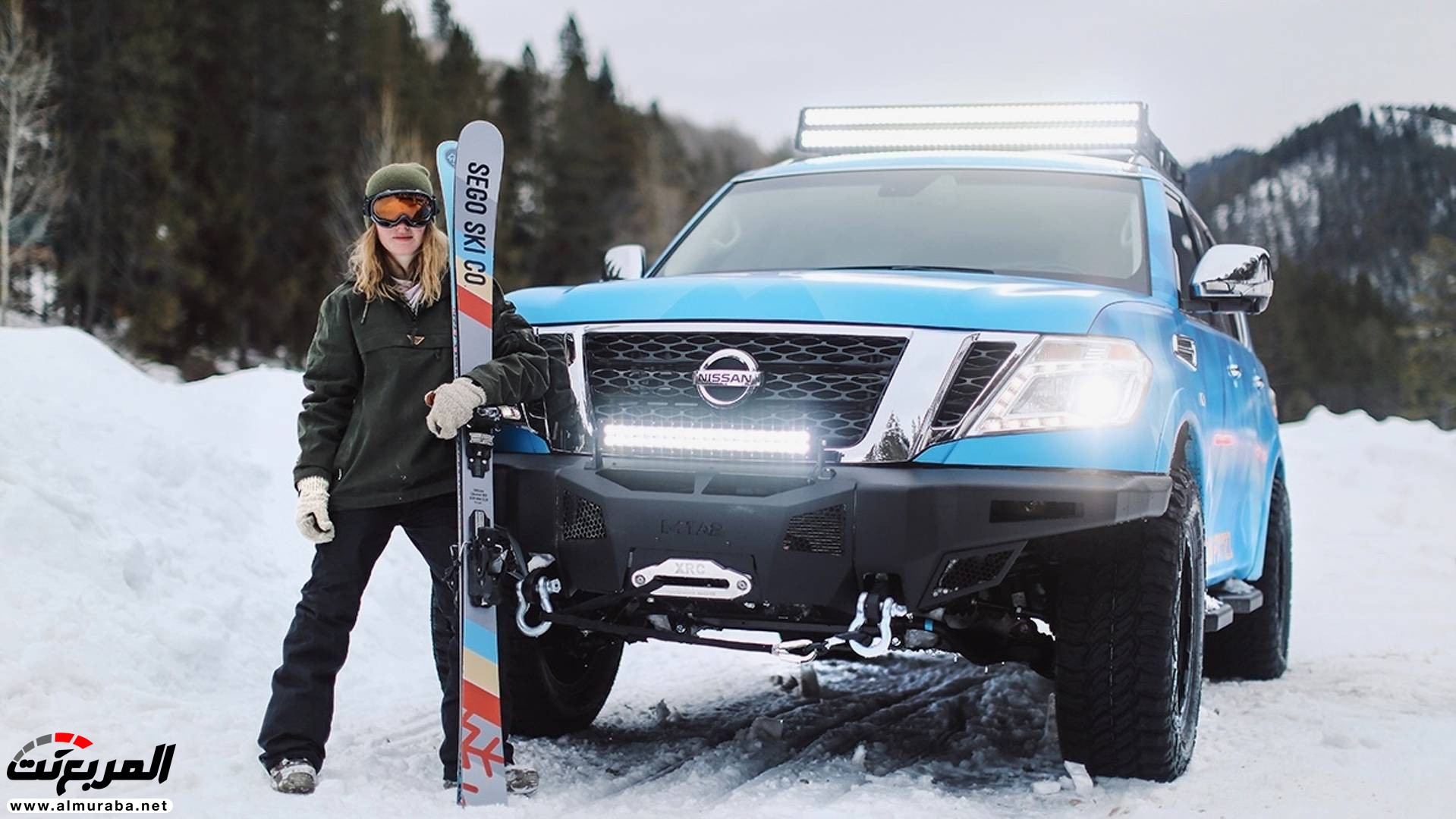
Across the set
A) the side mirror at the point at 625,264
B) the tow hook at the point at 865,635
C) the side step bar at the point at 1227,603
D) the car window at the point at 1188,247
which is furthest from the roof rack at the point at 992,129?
the tow hook at the point at 865,635

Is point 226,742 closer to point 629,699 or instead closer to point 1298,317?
point 629,699

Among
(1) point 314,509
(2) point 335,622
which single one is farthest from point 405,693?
(1) point 314,509

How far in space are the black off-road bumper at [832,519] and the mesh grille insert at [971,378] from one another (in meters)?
0.15

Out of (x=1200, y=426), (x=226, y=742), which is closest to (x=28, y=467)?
(x=226, y=742)

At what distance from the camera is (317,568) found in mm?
4180

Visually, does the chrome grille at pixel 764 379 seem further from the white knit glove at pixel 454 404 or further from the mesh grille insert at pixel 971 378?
the white knit glove at pixel 454 404

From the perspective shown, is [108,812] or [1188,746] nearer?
[108,812]

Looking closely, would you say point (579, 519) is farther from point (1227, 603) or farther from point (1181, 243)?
point (1181, 243)

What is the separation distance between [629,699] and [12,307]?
105 feet

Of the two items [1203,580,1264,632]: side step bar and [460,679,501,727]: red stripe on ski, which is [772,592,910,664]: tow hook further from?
[1203,580,1264,632]: side step bar

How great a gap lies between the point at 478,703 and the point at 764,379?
122 cm

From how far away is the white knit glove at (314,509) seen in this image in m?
4.04

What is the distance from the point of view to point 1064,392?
375 centimetres

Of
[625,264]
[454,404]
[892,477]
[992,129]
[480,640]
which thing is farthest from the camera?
[992,129]
